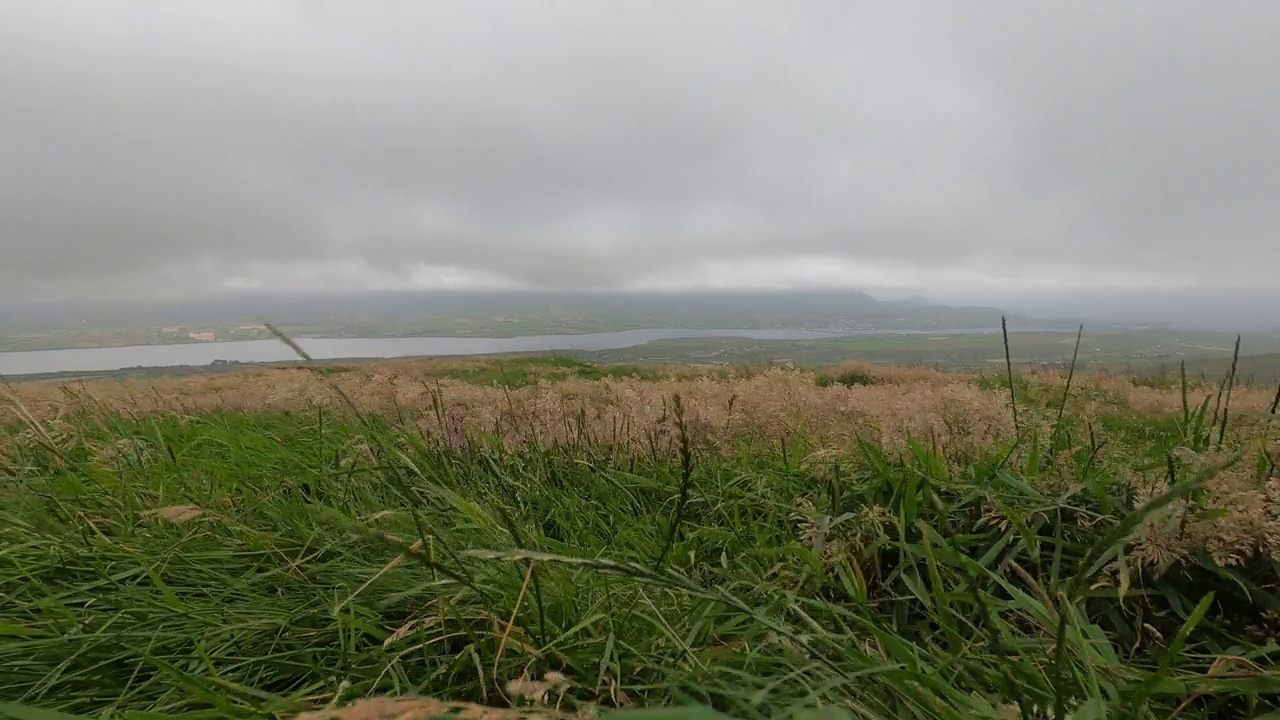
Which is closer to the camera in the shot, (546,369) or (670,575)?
(670,575)

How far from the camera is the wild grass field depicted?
133cm

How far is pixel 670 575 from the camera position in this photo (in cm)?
137

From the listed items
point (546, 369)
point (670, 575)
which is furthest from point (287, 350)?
point (546, 369)

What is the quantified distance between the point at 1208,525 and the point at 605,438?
2.75 m

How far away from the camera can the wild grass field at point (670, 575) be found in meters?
1.33

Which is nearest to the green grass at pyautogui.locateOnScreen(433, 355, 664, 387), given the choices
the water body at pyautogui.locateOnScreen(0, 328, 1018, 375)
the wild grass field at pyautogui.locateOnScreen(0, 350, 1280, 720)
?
the water body at pyautogui.locateOnScreen(0, 328, 1018, 375)

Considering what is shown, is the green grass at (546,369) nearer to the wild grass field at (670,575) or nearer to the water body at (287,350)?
the water body at (287,350)

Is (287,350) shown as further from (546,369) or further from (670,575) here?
(546,369)

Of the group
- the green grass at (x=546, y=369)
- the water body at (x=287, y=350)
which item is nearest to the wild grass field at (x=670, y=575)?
the water body at (x=287, y=350)

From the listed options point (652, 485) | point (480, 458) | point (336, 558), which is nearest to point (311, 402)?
point (480, 458)

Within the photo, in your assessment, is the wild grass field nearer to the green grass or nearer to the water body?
the water body

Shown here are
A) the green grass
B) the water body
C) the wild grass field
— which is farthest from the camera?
the green grass

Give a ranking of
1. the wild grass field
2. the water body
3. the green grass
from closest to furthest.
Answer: the wild grass field → the water body → the green grass

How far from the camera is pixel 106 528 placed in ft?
7.94
